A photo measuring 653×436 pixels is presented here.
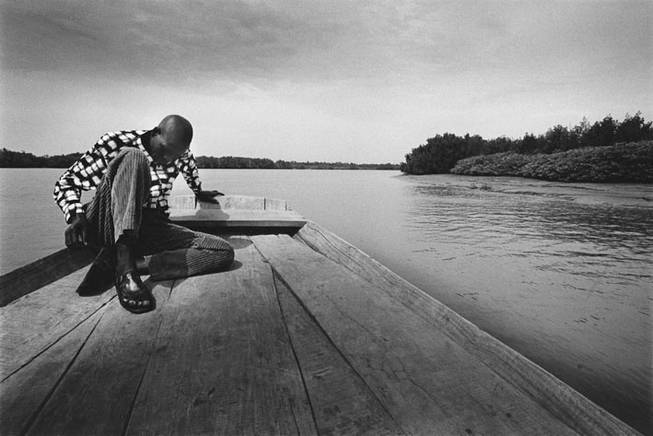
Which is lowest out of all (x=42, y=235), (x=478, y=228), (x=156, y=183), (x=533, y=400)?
(x=42, y=235)

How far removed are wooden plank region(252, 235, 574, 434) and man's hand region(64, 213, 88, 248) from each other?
118 centimetres

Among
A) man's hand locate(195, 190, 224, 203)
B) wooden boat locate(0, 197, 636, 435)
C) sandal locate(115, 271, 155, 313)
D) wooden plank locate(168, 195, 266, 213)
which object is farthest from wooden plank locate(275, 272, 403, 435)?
wooden plank locate(168, 195, 266, 213)

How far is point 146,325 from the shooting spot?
52.8 inches

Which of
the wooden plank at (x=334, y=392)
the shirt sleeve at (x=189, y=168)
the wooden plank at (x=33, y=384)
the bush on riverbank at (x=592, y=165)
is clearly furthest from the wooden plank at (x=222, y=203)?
the bush on riverbank at (x=592, y=165)

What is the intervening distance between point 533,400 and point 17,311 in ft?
6.67

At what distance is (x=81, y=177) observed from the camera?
6.21ft

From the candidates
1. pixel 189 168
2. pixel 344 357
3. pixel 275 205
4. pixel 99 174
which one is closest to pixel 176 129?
pixel 99 174

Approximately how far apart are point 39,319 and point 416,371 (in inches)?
60.6

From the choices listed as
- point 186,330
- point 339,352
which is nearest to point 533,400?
point 339,352

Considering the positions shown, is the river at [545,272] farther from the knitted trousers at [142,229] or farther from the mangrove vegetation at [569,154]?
the mangrove vegetation at [569,154]

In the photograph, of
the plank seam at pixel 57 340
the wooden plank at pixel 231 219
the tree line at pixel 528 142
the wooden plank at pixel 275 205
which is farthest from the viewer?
the tree line at pixel 528 142

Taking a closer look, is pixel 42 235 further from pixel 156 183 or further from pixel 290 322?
pixel 290 322

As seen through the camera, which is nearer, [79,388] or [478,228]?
[79,388]

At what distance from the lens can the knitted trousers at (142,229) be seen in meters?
1.73
